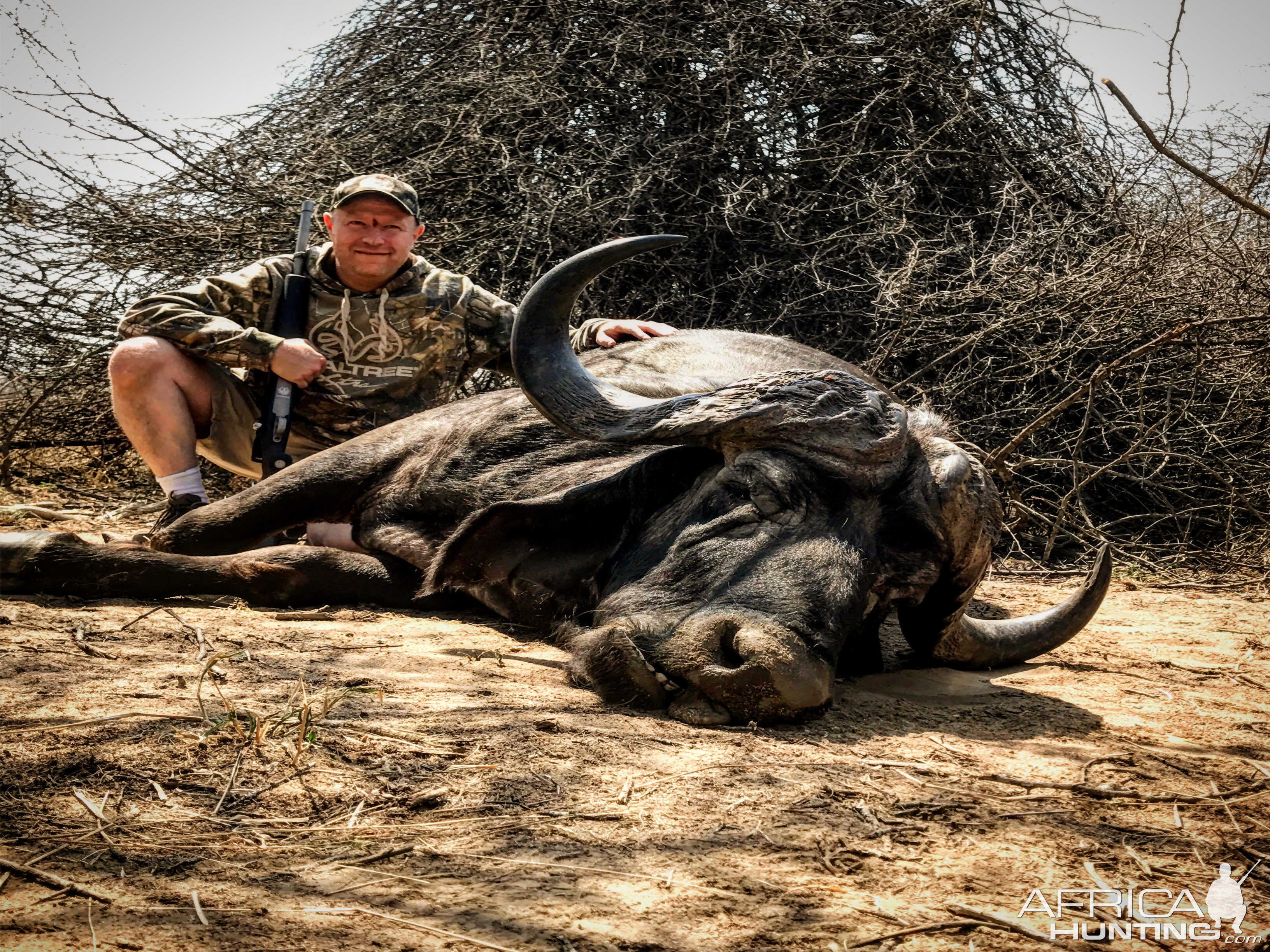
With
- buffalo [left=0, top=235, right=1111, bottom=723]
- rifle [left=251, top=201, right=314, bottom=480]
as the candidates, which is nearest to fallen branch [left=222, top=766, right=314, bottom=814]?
→ buffalo [left=0, top=235, right=1111, bottom=723]

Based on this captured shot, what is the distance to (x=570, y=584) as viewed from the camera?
10.9 feet

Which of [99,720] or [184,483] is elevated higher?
[184,483]

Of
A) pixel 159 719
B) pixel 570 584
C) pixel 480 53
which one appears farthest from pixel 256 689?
pixel 480 53

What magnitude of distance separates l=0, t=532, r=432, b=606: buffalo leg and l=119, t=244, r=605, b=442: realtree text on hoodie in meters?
1.20

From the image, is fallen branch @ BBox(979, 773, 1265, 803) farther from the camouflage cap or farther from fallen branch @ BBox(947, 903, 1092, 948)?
the camouflage cap

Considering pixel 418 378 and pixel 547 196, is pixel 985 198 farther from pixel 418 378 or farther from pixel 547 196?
pixel 418 378

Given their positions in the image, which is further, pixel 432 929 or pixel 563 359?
pixel 563 359

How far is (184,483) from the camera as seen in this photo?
4.64 m

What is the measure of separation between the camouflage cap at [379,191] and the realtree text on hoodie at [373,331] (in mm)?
259

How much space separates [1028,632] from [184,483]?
3.37 m

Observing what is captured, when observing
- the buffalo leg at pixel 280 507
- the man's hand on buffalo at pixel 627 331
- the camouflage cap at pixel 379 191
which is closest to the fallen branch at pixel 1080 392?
the man's hand on buffalo at pixel 627 331

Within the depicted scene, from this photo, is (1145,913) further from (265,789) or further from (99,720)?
(99,720)

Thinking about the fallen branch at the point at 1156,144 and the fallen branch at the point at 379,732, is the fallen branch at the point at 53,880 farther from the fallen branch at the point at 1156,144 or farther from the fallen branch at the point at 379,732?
the fallen branch at the point at 1156,144

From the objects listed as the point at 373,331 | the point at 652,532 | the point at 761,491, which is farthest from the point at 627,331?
the point at 761,491
